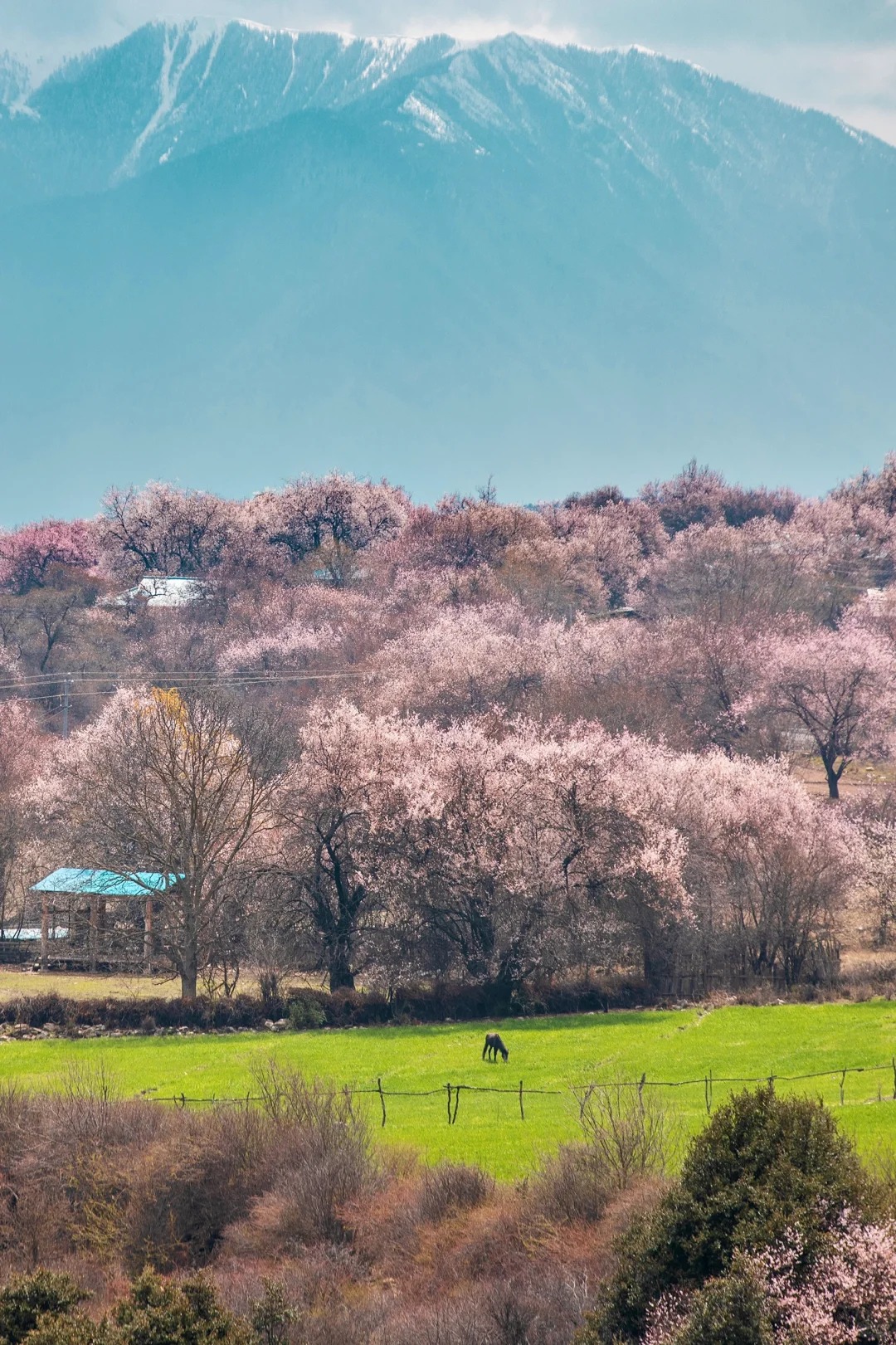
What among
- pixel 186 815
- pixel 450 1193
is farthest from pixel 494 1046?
pixel 186 815

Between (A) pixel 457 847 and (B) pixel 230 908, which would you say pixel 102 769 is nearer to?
(B) pixel 230 908

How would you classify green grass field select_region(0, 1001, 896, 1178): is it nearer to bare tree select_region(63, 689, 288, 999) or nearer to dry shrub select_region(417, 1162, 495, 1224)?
dry shrub select_region(417, 1162, 495, 1224)

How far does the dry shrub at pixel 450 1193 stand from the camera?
20.7 meters

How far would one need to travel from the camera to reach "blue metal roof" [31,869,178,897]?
145 feet

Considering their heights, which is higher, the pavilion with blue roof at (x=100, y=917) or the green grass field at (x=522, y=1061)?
the pavilion with blue roof at (x=100, y=917)

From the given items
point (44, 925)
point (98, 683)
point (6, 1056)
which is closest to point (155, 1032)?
point (6, 1056)

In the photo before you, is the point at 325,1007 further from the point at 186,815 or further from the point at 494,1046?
the point at 186,815

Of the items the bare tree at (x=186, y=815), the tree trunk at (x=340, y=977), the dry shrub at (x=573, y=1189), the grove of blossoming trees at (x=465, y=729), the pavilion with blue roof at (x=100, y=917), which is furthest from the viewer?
the pavilion with blue roof at (x=100, y=917)

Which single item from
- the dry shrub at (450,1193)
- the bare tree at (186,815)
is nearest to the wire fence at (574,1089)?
the dry shrub at (450,1193)

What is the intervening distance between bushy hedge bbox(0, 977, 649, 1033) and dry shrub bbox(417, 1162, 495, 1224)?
16.4m

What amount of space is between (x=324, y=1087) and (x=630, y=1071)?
304 inches

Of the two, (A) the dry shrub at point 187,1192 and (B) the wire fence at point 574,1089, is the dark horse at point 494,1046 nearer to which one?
(B) the wire fence at point 574,1089

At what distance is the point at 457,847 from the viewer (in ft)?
137

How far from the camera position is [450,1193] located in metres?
20.8
